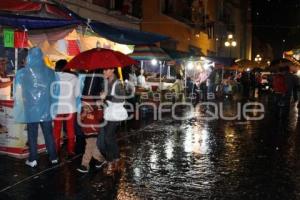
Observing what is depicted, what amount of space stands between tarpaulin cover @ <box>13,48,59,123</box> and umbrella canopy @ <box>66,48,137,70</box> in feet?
1.78

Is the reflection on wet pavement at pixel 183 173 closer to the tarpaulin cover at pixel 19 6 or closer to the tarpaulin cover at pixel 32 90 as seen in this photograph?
the tarpaulin cover at pixel 32 90

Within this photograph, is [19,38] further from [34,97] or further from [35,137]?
[35,137]

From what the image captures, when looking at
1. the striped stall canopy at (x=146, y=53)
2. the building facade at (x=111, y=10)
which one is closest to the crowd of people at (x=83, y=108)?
the striped stall canopy at (x=146, y=53)

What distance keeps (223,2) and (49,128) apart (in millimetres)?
42849

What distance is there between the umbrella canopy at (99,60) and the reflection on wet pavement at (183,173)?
1843mm

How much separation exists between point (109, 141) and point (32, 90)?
162cm

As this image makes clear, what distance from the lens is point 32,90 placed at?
27.3 ft

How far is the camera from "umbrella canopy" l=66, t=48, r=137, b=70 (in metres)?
8.04

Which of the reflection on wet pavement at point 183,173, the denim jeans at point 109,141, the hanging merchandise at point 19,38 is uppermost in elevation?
the hanging merchandise at point 19,38

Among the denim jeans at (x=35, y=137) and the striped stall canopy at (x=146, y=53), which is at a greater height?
the striped stall canopy at (x=146, y=53)

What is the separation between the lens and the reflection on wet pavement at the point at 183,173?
7.00 metres

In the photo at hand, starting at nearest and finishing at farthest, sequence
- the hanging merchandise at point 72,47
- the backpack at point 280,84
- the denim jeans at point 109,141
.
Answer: the denim jeans at point 109,141 < the hanging merchandise at point 72,47 < the backpack at point 280,84

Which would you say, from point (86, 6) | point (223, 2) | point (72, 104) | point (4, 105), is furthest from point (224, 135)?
point (223, 2)

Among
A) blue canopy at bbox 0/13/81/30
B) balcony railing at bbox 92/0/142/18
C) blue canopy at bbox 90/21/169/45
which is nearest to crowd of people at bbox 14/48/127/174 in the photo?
blue canopy at bbox 0/13/81/30
